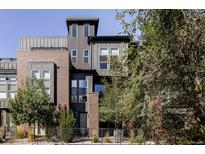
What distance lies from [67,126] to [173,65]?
11.6 m

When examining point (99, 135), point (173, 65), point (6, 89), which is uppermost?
point (6, 89)

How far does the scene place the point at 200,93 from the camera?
9.29 meters

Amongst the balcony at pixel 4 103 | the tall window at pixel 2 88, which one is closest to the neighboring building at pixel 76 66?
the balcony at pixel 4 103

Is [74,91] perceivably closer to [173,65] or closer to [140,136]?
[140,136]

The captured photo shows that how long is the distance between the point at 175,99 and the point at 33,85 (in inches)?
520

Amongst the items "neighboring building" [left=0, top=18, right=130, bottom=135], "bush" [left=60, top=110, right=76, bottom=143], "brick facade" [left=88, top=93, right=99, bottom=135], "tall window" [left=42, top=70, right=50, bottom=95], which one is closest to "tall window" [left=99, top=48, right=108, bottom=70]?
"neighboring building" [left=0, top=18, right=130, bottom=135]

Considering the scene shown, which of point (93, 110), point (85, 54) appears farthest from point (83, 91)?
point (85, 54)

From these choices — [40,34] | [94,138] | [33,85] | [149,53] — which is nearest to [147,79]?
[149,53]

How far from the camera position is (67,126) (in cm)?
2019

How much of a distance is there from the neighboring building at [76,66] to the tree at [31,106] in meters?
1.26

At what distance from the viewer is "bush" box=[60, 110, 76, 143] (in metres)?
19.2

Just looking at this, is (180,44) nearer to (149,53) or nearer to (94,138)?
(149,53)

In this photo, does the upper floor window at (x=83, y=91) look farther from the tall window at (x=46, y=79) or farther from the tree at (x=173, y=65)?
the tree at (x=173, y=65)

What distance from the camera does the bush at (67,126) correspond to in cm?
1923
